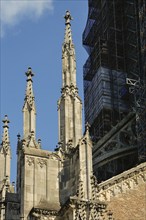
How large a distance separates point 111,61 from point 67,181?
18.7 m

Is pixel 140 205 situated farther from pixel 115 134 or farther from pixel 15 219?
pixel 115 134

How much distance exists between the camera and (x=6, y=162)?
2705 cm

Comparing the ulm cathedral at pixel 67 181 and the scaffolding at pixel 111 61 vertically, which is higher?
the scaffolding at pixel 111 61

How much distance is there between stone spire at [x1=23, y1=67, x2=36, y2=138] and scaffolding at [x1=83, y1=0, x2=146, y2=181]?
431 inches

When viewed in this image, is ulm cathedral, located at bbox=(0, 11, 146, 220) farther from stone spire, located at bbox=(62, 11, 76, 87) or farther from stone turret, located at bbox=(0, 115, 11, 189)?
stone turret, located at bbox=(0, 115, 11, 189)

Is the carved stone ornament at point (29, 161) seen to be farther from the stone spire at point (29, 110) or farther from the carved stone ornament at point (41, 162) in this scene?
the stone spire at point (29, 110)

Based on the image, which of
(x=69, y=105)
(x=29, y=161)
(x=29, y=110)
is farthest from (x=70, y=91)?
(x=29, y=161)

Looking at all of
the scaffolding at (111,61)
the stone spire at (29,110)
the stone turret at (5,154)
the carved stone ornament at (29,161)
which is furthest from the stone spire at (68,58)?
the scaffolding at (111,61)

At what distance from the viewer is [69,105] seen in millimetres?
22672

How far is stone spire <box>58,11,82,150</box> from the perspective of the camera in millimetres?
21734

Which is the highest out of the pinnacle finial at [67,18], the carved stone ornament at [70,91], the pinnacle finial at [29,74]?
the pinnacle finial at [67,18]

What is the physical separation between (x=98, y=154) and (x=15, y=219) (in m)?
8.79

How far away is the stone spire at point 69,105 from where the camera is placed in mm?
21734

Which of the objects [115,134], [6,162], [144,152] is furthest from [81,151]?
[115,134]
